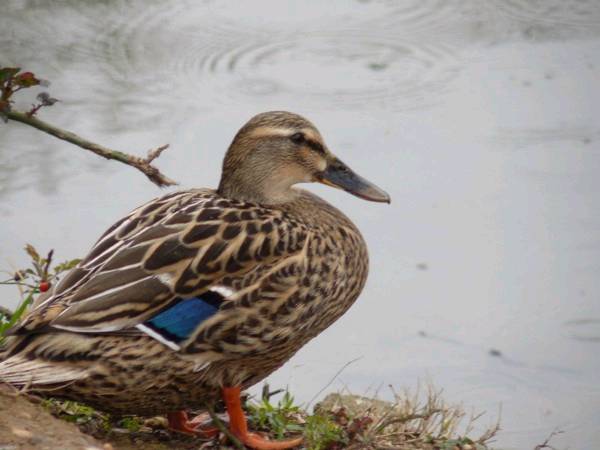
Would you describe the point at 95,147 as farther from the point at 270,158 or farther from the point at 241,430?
the point at 241,430

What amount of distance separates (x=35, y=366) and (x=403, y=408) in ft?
4.64

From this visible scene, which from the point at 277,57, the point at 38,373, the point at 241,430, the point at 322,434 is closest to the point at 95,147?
the point at 38,373

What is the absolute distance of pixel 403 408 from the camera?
15.0 feet

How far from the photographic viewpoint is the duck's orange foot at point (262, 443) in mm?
4195

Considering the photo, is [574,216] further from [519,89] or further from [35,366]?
[35,366]

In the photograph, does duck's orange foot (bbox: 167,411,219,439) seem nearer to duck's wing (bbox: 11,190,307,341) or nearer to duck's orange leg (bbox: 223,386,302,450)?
duck's orange leg (bbox: 223,386,302,450)

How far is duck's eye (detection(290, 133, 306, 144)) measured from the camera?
4.55 metres

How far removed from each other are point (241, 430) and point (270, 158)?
97 centimetres

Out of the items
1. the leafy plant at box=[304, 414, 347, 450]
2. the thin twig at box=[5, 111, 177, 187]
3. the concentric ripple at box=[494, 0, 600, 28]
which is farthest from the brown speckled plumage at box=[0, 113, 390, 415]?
the concentric ripple at box=[494, 0, 600, 28]

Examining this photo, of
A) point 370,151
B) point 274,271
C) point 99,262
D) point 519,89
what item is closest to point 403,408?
point 274,271

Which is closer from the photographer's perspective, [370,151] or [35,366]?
[35,366]

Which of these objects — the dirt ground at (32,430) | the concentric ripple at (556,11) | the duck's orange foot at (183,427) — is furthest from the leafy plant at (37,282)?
the concentric ripple at (556,11)

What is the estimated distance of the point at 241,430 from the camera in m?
4.20

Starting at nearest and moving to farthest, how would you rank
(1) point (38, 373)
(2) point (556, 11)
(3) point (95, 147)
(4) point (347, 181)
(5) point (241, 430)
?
(1) point (38, 373)
(5) point (241, 430)
(3) point (95, 147)
(4) point (347, 181)
(2) point (556, 11)
